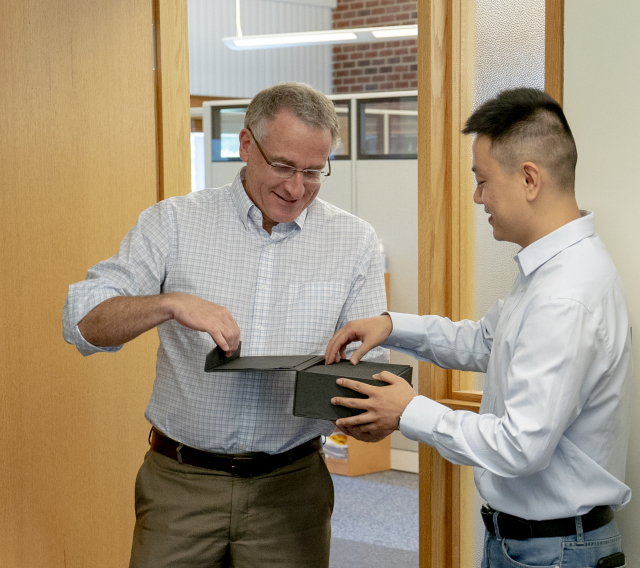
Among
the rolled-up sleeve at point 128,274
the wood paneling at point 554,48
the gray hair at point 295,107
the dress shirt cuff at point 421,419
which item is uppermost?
the wood paneling at point 554,48

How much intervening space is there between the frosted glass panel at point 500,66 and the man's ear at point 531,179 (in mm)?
609

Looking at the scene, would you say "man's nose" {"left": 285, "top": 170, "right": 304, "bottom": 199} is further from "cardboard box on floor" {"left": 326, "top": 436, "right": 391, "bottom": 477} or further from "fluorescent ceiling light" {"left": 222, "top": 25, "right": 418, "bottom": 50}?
"fluorescent ceiling light" {"left": 222, "top": 25, "right": 418, "bottom": 50}

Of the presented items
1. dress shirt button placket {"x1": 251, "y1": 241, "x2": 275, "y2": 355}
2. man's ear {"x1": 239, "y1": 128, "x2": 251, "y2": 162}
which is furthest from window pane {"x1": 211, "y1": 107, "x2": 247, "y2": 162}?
dress shirt button placket {"x1": 251, "y1": 241, "x2": 275, "y2": 355}

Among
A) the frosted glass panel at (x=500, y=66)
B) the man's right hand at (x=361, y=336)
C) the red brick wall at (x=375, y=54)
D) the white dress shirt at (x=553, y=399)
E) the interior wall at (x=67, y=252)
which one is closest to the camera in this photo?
the white dress shirt at (x=553, y=399)

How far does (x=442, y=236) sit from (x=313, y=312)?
0.46m

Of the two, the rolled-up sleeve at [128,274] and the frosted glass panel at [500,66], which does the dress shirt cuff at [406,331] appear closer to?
the frosted glass panel at [500,66]

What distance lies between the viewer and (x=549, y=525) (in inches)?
49.0

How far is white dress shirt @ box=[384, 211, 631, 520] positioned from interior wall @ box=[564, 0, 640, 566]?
0.23 m

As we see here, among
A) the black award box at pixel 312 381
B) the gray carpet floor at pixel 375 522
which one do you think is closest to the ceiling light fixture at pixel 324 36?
the gray carpet floor at pixel 375 522

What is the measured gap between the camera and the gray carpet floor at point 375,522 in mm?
3135

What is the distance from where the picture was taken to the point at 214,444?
152cm

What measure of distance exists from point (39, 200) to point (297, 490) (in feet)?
3.72

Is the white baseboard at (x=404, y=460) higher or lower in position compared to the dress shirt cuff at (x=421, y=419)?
lower

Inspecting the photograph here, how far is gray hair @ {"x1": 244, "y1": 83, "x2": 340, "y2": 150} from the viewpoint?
5.05ft
